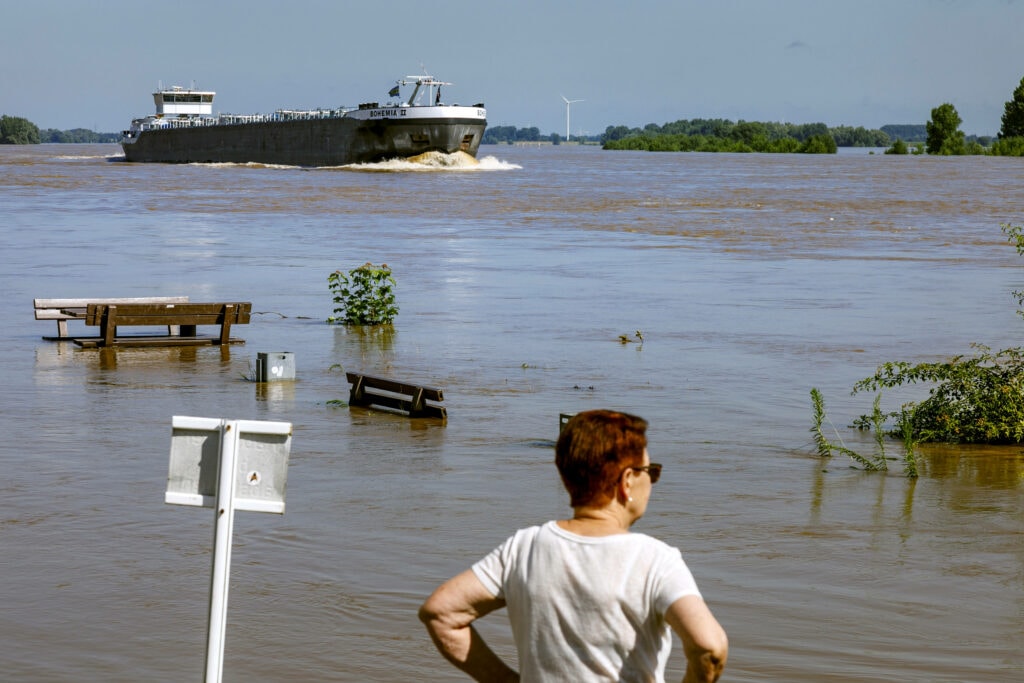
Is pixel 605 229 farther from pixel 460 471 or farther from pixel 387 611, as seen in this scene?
pixel 387 611

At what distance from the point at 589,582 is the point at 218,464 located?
55.6 inches

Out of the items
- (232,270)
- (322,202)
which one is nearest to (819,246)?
(232,270)

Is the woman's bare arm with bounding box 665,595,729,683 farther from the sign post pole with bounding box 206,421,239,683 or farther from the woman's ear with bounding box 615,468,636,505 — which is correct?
the sign post pole with bounding box 206,421,239,683

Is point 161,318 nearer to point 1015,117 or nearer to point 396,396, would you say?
point 396,396

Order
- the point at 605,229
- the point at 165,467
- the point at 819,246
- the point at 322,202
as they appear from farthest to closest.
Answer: the point at 322,202, the point at 605,229, the point at 819,246, the point at 165,467

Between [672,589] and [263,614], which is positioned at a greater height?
[672,589]

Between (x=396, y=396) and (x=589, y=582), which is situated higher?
(x=589, y=582)

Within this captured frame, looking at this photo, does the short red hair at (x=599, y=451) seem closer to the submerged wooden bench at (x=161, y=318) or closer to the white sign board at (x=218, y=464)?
the white sign board at (x=218, y=464)

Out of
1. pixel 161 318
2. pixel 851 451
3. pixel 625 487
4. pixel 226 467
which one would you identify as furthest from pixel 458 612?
pixel 161 318

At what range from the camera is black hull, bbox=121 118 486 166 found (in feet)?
335

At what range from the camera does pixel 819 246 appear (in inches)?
1490

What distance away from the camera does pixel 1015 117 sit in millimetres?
171375

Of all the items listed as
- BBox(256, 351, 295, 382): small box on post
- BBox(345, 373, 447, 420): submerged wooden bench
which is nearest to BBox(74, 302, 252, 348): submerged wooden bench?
BBox(256, 351, 295, 382): small box on post

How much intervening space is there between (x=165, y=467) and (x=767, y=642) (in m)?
5.41
